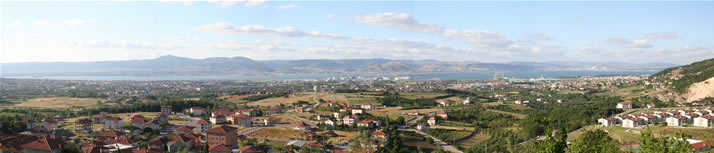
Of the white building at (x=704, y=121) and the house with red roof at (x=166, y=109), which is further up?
the white building at (x=704, y=121)

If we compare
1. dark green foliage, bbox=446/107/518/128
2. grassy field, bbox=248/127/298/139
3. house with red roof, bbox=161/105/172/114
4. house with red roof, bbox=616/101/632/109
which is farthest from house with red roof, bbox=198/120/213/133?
house with red roof, bbox=616/101/632/109

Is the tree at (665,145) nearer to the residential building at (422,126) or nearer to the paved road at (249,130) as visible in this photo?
the residential building at (422,126)

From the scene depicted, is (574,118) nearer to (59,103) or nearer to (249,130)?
(249,130)

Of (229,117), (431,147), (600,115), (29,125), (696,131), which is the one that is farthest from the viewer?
(229,117)

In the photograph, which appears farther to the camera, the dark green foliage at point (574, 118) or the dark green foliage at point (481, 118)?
the dark green foliage at point (481, 118)

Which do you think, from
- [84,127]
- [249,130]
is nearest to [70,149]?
[84,127]

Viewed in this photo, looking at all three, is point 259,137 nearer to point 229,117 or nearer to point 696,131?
point 229,117

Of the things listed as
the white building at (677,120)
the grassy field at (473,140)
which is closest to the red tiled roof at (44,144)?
the grassy field at (473,140)

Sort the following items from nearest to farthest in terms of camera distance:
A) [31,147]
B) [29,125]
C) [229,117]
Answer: [31,147]
[29,125]
[229,117]

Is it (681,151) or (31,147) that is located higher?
(681,151)

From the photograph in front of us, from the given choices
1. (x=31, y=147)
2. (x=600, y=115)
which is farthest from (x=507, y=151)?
(x=31, y=147)

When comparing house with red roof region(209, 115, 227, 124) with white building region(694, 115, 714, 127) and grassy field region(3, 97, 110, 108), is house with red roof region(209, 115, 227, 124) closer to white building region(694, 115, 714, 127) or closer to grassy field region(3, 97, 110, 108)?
grassy field region(3, 97, 110, 108)
